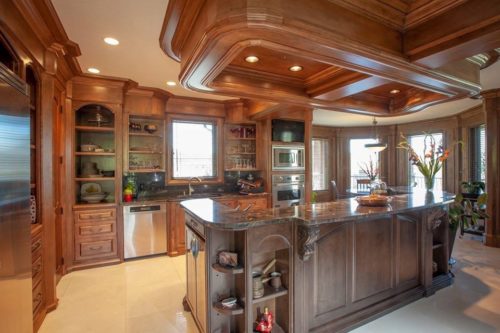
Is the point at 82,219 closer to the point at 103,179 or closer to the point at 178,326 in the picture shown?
the point at 103,179

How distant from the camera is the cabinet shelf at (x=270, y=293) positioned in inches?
77.2

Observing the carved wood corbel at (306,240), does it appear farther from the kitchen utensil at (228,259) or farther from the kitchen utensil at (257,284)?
the kitchen utensil at (228,259)

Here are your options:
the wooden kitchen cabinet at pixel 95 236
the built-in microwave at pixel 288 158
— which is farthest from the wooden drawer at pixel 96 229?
the built-in microwave at pixel 288 158

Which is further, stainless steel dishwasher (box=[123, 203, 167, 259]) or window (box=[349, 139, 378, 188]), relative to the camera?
window (box=[349, 139, 378, 188])

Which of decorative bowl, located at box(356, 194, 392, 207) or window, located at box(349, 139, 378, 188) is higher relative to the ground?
window, located at box(349, 139, 378, 188)

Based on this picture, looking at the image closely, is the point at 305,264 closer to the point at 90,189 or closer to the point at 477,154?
the point at 90,189

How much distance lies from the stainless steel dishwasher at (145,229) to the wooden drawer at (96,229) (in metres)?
0.19

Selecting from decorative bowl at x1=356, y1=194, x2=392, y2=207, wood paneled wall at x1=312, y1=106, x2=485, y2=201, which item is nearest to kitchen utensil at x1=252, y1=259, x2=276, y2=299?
decorative bowl at x1=356, y1=194, x2=392, y2=207

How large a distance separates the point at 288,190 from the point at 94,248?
342cm

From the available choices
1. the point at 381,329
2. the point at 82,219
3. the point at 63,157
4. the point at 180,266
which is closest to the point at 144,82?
the point at 63,157

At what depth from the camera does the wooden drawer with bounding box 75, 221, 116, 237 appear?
3.71m

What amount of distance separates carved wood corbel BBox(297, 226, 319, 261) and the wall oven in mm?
2972

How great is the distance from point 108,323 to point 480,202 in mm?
5277

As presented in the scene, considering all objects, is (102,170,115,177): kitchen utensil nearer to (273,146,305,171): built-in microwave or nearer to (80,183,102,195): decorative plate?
(80,183,102,195): decorative plate
